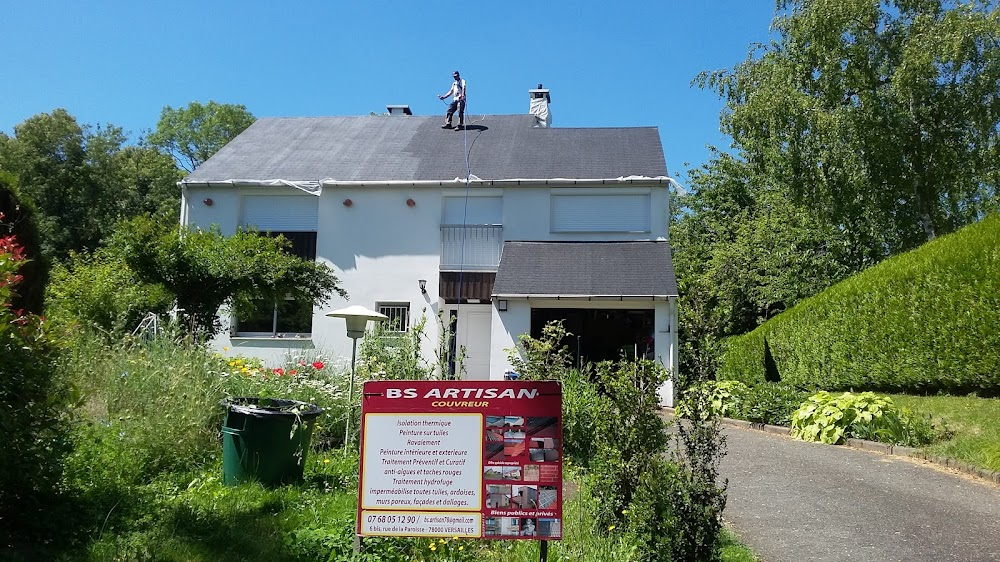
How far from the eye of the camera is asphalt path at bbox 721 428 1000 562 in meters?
5.01

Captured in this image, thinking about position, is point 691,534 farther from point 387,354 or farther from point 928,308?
point 928,308

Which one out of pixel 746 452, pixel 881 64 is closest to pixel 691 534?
pixel 746 452

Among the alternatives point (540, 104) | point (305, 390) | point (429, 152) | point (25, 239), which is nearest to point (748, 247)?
point (540, 104)

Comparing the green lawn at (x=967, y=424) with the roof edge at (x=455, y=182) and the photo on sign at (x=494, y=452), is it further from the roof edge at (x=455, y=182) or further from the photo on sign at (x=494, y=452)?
the roof edge at (x=455, y=182)

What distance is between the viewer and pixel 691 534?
4184mm

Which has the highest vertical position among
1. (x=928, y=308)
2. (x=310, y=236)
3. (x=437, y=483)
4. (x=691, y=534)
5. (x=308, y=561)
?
(x=310, y=236)

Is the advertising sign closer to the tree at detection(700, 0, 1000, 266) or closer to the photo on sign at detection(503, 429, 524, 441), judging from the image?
the photo on sign at detection(503, 429, 524, 441)

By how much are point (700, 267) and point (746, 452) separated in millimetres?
21715

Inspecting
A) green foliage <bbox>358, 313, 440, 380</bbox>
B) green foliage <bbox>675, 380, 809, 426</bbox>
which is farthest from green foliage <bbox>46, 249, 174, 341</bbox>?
green foliage <bbox>675, 380, 809, 426</bbox>

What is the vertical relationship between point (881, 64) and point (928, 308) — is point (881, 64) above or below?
above

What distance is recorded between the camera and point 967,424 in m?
8.80

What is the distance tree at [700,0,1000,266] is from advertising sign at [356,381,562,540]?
48.5 feet

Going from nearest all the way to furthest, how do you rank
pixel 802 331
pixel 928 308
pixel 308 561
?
pixel 308 561 → pixel 928 308 → pixel 802 331

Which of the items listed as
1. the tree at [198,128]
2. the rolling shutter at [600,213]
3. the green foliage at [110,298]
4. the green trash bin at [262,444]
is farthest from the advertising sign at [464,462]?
the tree at [198,128]
